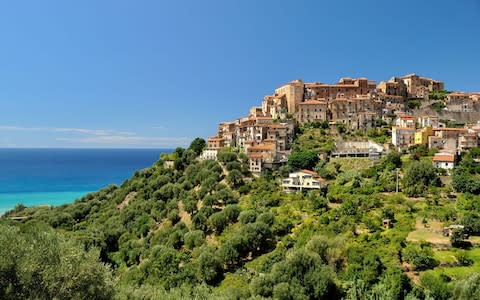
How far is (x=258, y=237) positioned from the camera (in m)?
31.7

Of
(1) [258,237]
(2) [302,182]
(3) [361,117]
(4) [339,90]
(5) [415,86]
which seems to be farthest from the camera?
(5) [415,86]

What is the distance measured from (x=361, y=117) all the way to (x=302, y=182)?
2369 centimetres

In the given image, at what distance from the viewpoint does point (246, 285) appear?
25969 millimetres

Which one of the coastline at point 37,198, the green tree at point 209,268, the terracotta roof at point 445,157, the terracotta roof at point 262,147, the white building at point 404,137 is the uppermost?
the white building at point 404,137

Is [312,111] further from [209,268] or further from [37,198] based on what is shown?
[37,198]

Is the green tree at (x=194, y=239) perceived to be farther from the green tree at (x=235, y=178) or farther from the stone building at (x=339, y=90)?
the stone building at (x=339, y=90)

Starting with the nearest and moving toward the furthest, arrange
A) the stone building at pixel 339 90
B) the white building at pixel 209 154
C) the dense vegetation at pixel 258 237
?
the dense vegetation at pixel 258 237 < the white building at pixel 209 154 < the stone building at pixel 339 90

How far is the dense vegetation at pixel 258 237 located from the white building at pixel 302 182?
1.33m

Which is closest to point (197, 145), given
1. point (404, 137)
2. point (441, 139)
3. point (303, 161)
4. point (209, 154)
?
point (209, 154)

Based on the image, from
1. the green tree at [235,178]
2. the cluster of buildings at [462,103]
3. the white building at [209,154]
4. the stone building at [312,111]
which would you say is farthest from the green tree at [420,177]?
the cluster of buildings at [462,103]

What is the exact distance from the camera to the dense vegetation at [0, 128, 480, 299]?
15383 mm

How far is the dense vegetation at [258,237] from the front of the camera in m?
15.4

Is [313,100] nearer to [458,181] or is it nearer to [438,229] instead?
[458,181]

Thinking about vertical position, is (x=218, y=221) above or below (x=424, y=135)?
below
